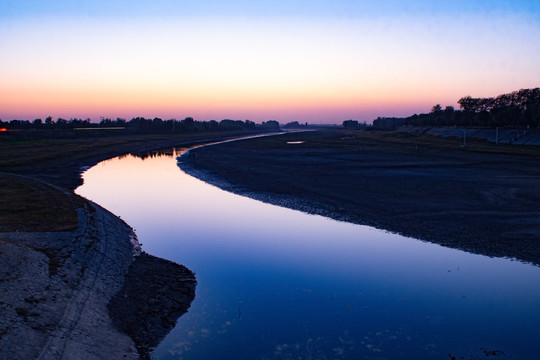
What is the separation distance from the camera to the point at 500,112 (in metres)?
92.2

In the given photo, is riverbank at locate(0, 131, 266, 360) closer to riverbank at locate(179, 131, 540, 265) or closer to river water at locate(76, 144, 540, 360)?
river water at locate(76, 144, 540, 360)

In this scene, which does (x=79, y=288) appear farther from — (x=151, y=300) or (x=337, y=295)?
(x=337, y=295)

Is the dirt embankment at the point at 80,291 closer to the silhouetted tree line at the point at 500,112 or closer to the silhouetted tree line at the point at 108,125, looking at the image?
the silhouetted tree line at the point at 500,112

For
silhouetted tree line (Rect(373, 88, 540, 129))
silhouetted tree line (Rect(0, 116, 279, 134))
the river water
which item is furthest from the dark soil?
silhouetted tree line (Rect(0, 116, 279, 134))

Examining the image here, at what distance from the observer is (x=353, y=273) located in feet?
46.6

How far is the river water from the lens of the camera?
31.4 feet

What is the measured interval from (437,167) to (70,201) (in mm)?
35944

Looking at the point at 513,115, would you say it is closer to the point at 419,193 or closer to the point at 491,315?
the point at 419,193

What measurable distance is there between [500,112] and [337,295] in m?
97.1

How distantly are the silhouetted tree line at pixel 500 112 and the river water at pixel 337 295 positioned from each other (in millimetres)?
77914

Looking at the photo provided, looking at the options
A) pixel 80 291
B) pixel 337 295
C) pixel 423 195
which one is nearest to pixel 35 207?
pixel 80 291

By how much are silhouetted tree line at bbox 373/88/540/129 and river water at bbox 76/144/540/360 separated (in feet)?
256

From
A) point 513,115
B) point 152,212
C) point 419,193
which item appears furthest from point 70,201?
point 513,115

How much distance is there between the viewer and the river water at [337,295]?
9570 mm
